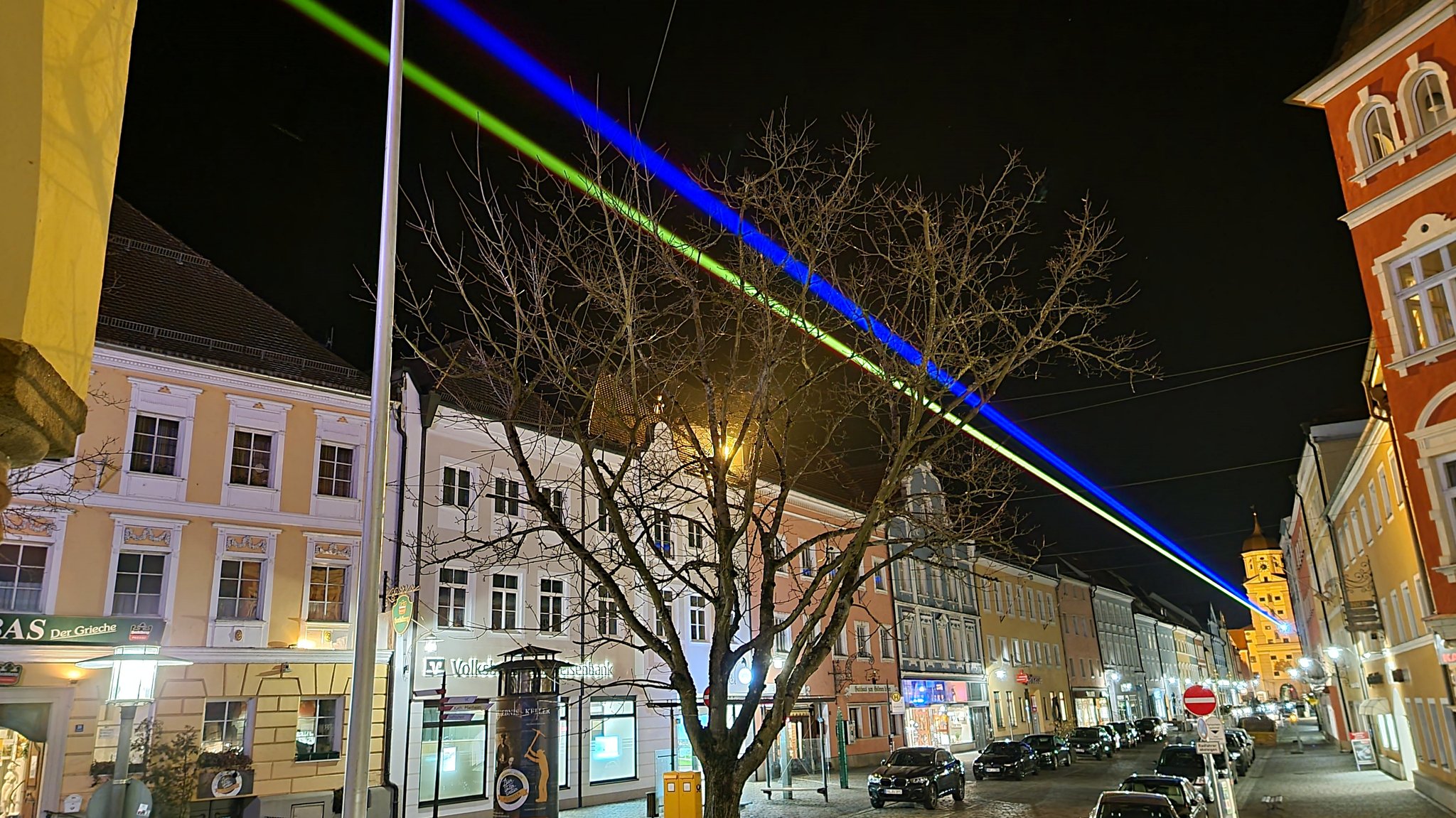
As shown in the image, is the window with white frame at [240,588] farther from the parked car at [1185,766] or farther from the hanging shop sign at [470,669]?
the parked car at [1185,766]

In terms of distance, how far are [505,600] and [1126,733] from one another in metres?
40.7

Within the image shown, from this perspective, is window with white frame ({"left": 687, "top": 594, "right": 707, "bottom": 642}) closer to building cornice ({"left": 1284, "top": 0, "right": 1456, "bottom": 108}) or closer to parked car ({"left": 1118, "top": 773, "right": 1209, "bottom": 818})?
parked car ({"left": 1118, "top": 773, "right": 1209, "bottom": 818})

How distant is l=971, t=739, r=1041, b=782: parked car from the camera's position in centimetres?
3522

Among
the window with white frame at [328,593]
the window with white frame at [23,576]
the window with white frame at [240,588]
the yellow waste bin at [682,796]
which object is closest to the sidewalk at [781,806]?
the yellow waste bin at [682,796]

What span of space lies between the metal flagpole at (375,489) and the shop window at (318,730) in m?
14.9

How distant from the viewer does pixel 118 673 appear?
1403 cm

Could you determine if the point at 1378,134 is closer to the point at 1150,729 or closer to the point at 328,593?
the point at 328,593

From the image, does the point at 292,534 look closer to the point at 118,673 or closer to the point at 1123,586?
the point at 118,673

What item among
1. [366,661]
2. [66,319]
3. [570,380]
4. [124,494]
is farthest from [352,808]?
[124,494]

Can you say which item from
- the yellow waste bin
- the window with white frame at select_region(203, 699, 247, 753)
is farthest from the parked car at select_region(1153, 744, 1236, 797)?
the window with white frame at select_region(203, 699, 247, 753)

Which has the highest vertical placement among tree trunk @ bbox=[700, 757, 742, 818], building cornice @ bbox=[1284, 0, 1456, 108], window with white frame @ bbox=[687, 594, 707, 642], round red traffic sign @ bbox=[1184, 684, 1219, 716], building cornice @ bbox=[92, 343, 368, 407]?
building cornice @ bbox=[1284, 0, 1456, 108]

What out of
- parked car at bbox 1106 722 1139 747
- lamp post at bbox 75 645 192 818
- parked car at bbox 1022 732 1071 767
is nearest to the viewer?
lamp post at bbox 75 645 192 818

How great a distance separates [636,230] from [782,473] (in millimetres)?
3281

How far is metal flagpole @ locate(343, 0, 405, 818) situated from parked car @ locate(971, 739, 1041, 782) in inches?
1227
